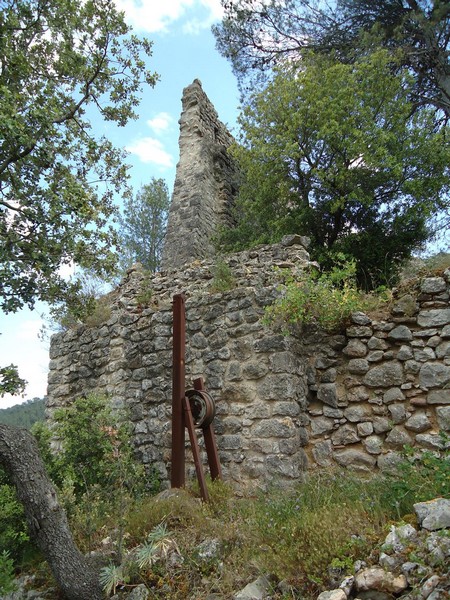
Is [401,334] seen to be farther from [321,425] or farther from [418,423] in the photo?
[321,425]

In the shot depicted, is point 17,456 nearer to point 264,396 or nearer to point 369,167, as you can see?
point 264,396

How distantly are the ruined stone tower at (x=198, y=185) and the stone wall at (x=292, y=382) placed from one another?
19.1 feet

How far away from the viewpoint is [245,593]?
10.2 feet

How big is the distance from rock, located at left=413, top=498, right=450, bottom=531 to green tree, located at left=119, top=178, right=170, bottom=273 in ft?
48.5

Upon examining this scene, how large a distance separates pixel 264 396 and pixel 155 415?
1573mm

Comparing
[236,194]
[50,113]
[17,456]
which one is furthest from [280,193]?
[17,456]

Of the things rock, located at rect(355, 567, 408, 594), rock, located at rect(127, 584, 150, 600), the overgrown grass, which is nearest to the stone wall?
the overgrown grass

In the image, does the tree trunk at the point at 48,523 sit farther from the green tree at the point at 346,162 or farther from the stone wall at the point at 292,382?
the green tree at the point at 346,162

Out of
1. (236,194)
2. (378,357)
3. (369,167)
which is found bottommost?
(378,357)

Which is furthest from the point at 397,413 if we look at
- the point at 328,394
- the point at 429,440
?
the point at 328,394

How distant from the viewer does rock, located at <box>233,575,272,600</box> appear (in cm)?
308

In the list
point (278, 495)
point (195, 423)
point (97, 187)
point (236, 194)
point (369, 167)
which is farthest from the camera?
point (236, 194)

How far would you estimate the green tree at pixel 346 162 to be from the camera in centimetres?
1019

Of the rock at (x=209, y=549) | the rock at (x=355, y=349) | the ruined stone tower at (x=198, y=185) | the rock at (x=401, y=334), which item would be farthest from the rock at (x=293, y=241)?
the ruined stone tower at (x=198, y=185)
